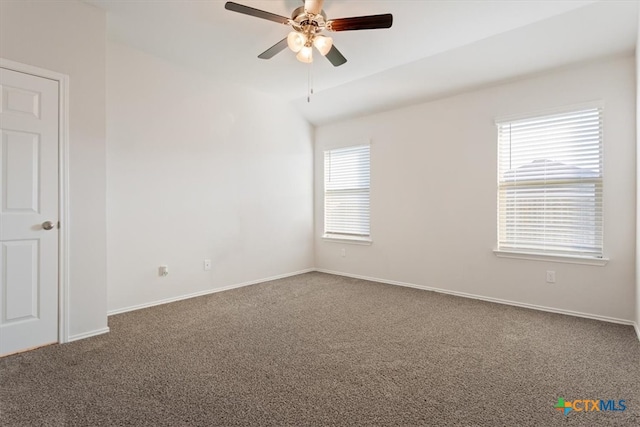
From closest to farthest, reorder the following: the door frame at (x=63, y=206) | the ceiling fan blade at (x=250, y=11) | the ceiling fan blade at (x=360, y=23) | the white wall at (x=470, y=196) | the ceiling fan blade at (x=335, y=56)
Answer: the ceiling fan blade at (x=250, y=11), the ceiling fan blade at (x=360, y=23), the door frame at (x=63, y=206), the ceiling fan blade at (x=335, y=56), the white wall at (x=470, y=196)

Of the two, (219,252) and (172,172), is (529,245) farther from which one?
(172,172)

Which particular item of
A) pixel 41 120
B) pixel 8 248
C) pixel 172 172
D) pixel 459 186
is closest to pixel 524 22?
pixel 459 186

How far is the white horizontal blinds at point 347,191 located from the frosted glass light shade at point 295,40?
266 cm

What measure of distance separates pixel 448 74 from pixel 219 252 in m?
3.45

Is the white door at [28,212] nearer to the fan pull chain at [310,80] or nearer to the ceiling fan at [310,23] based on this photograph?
the ceiling fan at [310,23]

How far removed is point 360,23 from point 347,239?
3.35 metres

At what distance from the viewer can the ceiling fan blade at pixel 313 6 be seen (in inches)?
89.1

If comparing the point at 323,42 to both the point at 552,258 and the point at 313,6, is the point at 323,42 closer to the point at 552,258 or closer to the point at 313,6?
the point at 313,6

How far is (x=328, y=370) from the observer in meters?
2.24

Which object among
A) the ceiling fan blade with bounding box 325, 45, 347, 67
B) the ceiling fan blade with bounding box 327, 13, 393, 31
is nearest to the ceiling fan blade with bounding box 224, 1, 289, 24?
the ceiling fan blade with bounding box 327, 13, 393, 31

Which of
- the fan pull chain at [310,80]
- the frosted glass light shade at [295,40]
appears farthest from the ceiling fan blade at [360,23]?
the fan pull chain at [310,80]

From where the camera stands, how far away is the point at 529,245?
366cm

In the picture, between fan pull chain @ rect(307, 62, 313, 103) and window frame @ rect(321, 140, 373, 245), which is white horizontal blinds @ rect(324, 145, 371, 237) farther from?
fan pull chain @ rect(307, 62, 313, 103)

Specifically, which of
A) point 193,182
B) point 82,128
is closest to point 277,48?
point 82,128
